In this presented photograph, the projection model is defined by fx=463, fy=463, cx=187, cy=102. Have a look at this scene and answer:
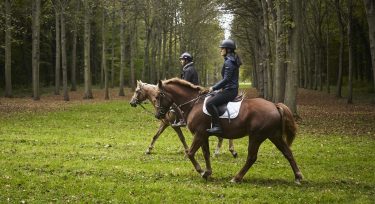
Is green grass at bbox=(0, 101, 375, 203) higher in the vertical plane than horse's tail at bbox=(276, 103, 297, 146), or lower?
lower

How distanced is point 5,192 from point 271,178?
19.7 feet

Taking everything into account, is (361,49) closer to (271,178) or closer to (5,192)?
(271,178)

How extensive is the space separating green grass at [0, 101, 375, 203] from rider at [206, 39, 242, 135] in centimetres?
142

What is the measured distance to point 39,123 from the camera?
23031mm

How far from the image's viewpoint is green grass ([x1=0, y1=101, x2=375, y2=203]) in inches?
363

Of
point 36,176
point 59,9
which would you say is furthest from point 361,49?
point 36,176

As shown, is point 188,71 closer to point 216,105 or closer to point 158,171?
point 216,105

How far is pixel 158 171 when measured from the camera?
1167 centimetres

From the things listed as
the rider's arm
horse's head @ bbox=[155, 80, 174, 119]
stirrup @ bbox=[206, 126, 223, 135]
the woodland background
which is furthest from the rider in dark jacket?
the woodland background

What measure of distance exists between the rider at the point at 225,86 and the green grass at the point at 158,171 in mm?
1417

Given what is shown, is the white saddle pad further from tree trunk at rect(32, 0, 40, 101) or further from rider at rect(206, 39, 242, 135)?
tree trunk at rect(32, 0, 40, 101)

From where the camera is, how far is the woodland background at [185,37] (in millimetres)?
→ 25922

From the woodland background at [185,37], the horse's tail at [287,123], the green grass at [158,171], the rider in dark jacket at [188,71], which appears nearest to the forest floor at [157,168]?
the green grass at [158,171]

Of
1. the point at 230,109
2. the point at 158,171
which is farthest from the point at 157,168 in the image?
the point at 230,109
